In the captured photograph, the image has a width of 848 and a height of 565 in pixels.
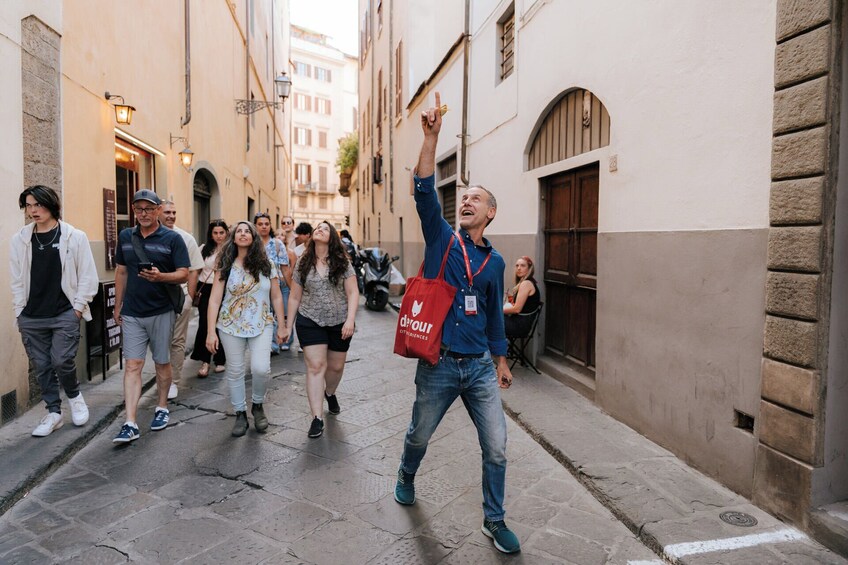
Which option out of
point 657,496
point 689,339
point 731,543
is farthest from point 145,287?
point 731,543

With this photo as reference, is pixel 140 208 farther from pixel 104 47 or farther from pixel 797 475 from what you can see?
pixel 797 475

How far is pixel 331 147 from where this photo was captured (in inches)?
1988

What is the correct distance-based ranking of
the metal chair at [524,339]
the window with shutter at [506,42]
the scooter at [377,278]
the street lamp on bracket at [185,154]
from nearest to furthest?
the metal chair at [524,339] → the window with shutter at [506,42] → the street lamp on bracket at [185,154] → the scooter at [377,278]

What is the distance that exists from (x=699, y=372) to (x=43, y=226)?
4.65 metres

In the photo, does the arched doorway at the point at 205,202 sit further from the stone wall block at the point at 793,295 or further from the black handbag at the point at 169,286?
the stone wall block at the point at 793,295

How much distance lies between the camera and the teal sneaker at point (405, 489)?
3.40 metres

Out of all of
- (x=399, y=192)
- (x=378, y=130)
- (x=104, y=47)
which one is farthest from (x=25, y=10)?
(x=378, y=130)

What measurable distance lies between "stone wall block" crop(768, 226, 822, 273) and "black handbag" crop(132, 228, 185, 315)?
13.4 feet

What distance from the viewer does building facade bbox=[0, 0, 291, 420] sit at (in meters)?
4.93

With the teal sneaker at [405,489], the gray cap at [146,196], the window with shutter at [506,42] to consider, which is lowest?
the teal sneaker at [405,489]

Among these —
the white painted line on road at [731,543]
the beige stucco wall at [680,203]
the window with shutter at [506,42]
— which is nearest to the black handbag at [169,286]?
the beige stucco wall at [680,203]

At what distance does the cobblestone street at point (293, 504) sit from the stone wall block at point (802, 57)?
8.30ft

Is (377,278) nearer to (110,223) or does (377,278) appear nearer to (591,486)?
(110,223)

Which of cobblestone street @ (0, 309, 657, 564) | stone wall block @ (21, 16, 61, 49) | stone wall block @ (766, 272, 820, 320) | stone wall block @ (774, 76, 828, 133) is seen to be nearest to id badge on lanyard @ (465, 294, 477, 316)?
cobblestone street @ (0, 309, 657, 564)
